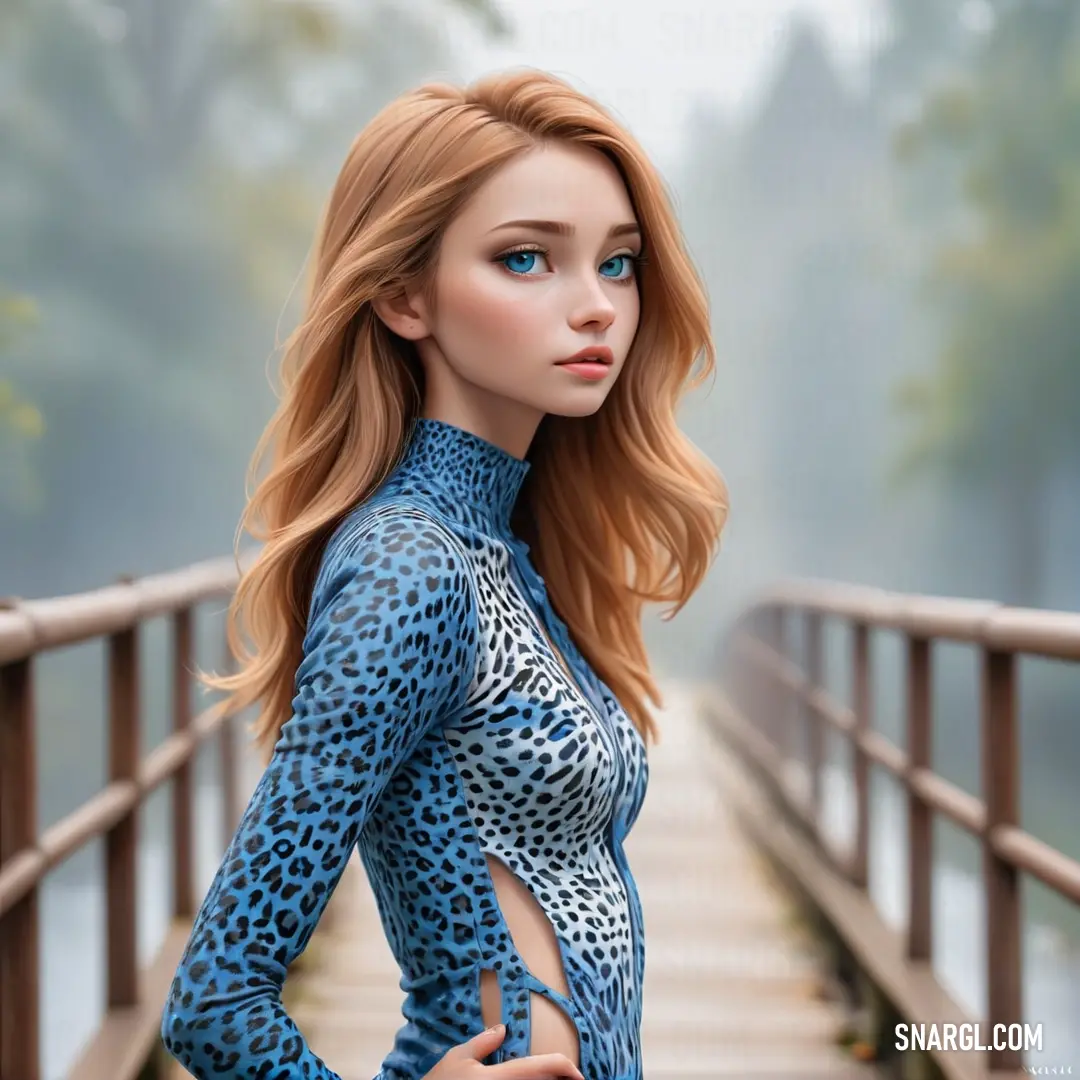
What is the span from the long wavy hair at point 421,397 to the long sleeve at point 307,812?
21 cm

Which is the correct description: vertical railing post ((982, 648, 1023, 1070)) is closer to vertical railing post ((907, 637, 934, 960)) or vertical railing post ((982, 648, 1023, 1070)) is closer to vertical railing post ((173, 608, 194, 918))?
vertical railing post ((907, 637, 934, 960))

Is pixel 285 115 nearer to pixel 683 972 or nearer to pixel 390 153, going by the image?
pixel 683 972

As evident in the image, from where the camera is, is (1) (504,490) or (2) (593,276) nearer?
(2) (593,276)

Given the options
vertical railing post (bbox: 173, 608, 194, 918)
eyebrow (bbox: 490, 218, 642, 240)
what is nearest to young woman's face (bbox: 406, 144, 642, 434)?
eyebrow (bbox: 490, 218, 642, 240)

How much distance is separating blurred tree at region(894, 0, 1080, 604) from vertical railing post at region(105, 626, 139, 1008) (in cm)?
2197

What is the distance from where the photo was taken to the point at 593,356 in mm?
1497

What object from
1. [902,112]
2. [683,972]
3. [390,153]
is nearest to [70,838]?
[390,153]

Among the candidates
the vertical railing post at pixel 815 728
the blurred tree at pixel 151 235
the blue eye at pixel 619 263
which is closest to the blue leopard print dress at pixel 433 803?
the blue eye at pixel 619 263

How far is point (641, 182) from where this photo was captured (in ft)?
5.08

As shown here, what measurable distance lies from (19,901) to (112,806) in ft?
1.90

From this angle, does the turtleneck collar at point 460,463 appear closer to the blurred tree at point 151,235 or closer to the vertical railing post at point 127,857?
the vertical railing post at point 127,857

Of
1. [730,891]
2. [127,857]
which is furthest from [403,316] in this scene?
[730,891]

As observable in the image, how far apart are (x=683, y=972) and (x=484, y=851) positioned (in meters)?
3.30

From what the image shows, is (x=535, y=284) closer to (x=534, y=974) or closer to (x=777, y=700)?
(x=534, y=974)
